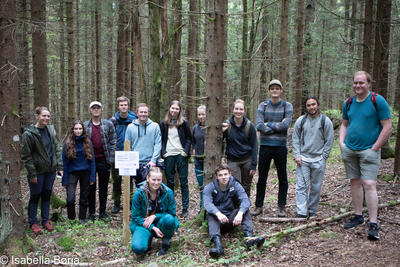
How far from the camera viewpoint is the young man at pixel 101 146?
5.95 meters

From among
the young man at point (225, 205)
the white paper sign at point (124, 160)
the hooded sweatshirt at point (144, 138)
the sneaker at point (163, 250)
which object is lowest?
the sneaker at point (163, 250)

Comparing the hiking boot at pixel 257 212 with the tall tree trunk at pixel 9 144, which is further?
the hiking boot at pixel 257 212

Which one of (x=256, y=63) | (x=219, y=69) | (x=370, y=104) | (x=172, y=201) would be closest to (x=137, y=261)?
(x=172, y=201)

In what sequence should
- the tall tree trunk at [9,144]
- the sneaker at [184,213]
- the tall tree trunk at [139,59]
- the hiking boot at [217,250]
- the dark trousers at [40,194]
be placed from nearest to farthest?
the hiking boot at [217,250]
the tall tree trunk at [9,144]
the dark trousers at [40,194]
the sneaker at [184,213]
the tall tree trunk at [139,59]

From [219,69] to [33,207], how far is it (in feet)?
14.4

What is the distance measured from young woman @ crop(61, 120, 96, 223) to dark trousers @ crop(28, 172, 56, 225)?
288 mm

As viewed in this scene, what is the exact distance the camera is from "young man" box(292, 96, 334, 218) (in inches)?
195

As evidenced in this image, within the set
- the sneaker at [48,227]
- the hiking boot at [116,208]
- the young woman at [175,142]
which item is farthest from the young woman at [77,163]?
the young woman at [175,142]

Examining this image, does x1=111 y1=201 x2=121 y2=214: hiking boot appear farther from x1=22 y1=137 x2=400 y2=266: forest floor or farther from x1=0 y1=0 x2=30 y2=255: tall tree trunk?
x1=0 y1=0 x2=30 y2=255: tall tree trunk

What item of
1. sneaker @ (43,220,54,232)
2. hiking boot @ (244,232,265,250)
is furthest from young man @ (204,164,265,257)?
sneaker @ (43,220,54,232)

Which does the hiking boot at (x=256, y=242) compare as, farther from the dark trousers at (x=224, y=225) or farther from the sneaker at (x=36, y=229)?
the sneaker at (x=36, y=229)

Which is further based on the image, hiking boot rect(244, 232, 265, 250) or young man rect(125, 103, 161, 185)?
young man rect(125, 103, 161, 185)

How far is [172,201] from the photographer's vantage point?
466 cm

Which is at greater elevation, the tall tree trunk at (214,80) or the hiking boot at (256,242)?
the tall tree trunk at (214,80)
